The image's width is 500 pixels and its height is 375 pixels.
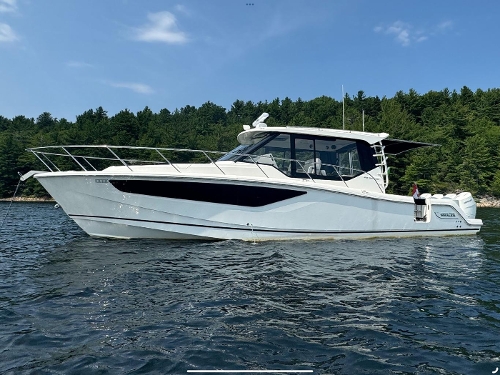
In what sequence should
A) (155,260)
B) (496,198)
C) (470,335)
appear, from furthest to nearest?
(496,198) → (155,260) → (470,335)

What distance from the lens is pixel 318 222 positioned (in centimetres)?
946

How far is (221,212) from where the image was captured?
8938 mm

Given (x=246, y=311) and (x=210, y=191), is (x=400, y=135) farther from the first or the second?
(x=246, y=311)

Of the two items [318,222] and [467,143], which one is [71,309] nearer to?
[318,222]

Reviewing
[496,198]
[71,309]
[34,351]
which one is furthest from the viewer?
[496,198]

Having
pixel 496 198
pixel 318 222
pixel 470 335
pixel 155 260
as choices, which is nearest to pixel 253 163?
pixel 318 222

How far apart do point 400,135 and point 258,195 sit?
37.6 m

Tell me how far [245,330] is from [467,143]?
44399mm

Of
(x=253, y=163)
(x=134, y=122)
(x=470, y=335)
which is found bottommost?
(x=470, y=335)

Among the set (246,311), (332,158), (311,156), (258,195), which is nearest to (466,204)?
(332,158)

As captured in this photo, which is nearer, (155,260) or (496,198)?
(155,260)

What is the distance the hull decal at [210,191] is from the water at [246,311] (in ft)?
4.26

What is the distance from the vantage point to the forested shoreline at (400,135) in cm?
3894

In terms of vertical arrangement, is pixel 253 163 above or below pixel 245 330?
above
